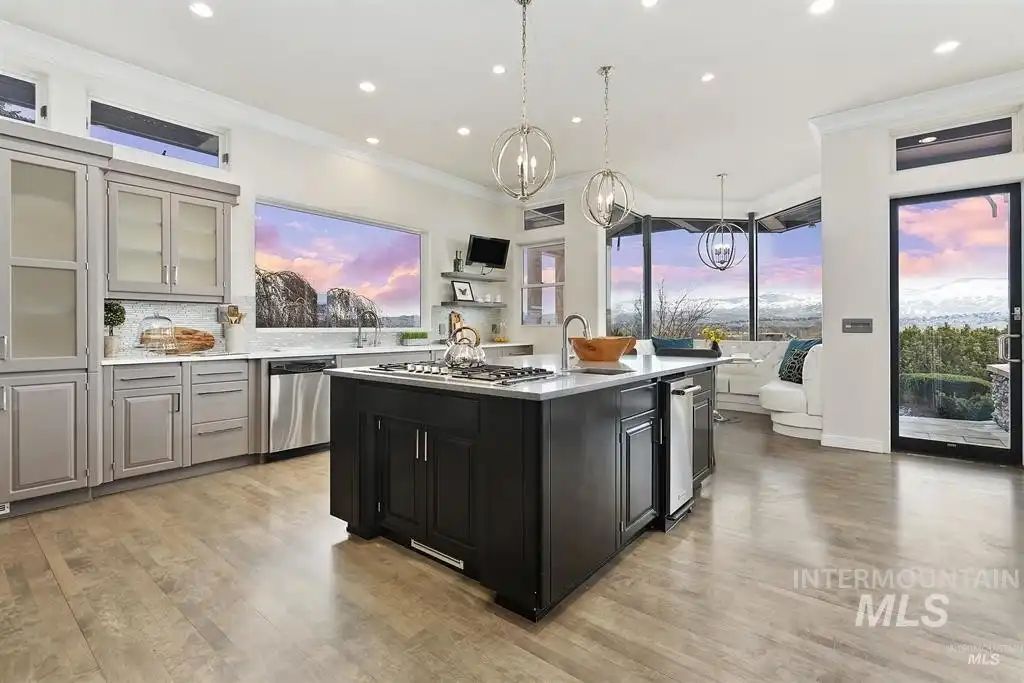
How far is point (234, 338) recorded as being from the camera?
171 inches

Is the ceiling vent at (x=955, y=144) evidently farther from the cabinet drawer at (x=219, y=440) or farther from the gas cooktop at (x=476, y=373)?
the cabinet drawer at (x=219, y=440)

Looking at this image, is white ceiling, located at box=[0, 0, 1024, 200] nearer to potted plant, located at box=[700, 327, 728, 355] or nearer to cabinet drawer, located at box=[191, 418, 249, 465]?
potted plant, located at box=[700, 327, 728, 355]

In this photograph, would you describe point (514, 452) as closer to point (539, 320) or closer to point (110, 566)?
point (110, 566)

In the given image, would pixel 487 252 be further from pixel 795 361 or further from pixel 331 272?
pixel 795 361

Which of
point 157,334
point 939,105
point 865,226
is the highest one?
point 939,105

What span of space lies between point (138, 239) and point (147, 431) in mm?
1464

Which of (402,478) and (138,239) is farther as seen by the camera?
(138,239)

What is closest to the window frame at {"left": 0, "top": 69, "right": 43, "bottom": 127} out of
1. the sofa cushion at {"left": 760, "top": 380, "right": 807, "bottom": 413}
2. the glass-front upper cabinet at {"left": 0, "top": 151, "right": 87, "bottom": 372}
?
the glass-front upper cabinet at {"left": 0, "top": 151, "right": 87, "bottom": 372}

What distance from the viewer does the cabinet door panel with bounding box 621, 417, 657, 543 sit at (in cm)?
243

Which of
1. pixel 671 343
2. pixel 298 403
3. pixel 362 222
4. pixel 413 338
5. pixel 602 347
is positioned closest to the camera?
pixel 602 347

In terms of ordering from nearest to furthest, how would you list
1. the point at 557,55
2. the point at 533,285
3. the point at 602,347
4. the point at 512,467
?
the point at 512,467, the point at 602,347, the point at 557,55, the point at 533,285

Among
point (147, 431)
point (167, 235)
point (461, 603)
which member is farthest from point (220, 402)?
point (461, 603)

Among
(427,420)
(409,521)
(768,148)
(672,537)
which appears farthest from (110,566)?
(768,148)

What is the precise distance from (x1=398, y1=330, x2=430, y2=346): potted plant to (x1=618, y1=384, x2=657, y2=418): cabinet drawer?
3.72m
